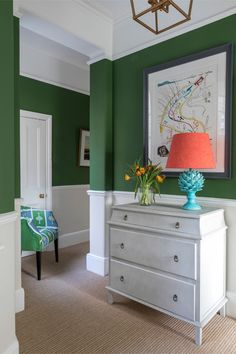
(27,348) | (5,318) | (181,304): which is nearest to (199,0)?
(181,304)

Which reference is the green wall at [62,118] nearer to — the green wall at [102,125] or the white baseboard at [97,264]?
the green wall at [102,125]

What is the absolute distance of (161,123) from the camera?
2850mm

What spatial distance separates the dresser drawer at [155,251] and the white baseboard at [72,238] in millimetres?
2082

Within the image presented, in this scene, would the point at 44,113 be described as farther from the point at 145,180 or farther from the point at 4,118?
the point at 4,118

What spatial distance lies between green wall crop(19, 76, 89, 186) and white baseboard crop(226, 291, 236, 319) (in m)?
2.97

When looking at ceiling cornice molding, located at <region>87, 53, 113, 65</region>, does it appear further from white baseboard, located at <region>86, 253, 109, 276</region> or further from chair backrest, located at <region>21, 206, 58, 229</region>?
white baseboard, located at <region>86, 253, 109, 276</region>

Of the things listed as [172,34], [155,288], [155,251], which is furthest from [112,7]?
[155,288]

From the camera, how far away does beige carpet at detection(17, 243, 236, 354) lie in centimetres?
199

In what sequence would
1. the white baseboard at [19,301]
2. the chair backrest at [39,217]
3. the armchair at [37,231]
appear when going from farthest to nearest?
the chair backrest at [39,217]
the armchair at [37,231]
the white baseboard at [19,301]

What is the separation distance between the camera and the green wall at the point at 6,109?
1.68 meters

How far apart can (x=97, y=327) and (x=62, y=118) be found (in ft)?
10.5

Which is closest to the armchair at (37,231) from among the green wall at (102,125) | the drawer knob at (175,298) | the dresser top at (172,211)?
the green wall at (102,125)

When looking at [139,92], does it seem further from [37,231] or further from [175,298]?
[175,298]

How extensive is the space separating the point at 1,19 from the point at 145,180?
1.72 meters
